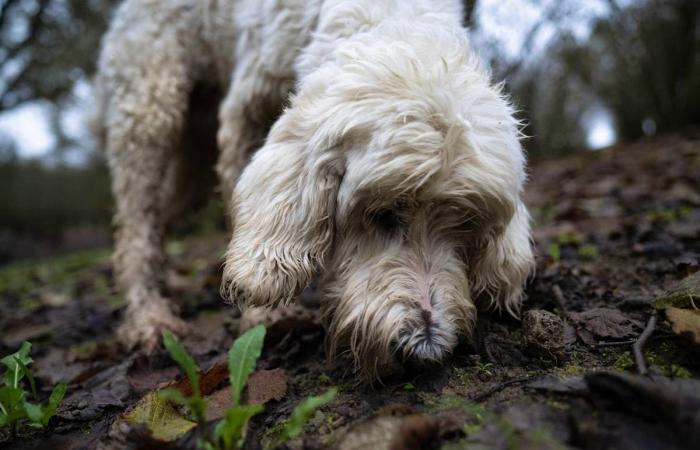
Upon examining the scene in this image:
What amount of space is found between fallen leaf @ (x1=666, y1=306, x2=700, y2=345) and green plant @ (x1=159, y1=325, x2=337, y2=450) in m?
1.10

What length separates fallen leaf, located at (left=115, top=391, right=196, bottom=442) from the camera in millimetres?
1819

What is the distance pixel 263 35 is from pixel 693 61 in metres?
10.8

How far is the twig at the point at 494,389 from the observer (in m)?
1.83

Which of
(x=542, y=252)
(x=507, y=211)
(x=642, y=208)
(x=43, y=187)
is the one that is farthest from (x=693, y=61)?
(x=43, y=187)

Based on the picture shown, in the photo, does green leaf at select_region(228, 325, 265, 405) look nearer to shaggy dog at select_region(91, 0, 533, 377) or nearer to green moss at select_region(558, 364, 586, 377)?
shaggy dog at select_region(91, 0, 533, 377)

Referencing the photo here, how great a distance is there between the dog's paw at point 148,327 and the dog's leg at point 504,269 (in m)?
1.90

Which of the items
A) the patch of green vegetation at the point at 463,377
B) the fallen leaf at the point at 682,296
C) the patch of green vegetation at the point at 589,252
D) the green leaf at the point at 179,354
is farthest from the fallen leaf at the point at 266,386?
the patch of green vegetation at the point at 589,252

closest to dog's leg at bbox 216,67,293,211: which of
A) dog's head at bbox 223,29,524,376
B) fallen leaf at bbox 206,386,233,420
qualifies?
dog's head at bbox 223,29,524,376

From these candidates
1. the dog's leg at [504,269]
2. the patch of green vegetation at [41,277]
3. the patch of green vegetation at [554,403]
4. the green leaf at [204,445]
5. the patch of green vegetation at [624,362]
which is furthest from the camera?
the patch of green vegetation at [41,277]

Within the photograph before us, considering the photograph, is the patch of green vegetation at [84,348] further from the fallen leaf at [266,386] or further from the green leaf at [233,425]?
the green leaf at [233,425]

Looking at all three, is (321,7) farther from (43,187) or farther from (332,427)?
(43,187)

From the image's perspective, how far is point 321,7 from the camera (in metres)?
3.20

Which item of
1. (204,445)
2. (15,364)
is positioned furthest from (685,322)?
(15,364)

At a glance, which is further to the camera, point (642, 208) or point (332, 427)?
point (642, 208)
